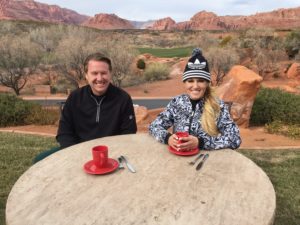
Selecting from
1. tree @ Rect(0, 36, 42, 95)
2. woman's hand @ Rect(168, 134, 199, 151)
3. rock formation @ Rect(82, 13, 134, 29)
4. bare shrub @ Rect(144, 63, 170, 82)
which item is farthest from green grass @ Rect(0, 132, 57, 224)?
rock formation @ Rect(82, 13, 134, 29)

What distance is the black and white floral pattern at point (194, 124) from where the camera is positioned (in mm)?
2447

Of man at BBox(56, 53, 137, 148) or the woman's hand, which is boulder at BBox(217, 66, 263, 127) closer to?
man at BBox(56, 53, 137, 148)

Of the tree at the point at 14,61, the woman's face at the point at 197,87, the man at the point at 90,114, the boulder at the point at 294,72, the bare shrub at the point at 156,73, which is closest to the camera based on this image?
the woman's face at the point at 197,87

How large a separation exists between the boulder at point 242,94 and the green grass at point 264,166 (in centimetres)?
210

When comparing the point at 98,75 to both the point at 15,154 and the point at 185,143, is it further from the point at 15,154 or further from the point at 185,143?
the point at 15,154

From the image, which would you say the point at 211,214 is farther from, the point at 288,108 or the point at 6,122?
the point at 6,122

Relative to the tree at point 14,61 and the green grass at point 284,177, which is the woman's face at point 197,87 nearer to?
the green grass at point 284,177

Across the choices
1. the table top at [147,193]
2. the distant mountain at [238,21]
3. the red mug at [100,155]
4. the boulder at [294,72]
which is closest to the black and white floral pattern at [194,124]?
the table top at [147,193]

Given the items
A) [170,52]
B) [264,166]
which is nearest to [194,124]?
[264,166]

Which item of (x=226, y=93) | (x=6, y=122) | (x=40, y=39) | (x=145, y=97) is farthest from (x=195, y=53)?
(x=40, y=39)

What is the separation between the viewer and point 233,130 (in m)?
2.50

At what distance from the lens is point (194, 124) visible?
2.58 metres

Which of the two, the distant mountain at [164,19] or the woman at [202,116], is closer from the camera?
the woman at [202,116]

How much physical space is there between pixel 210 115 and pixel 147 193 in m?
0.98
